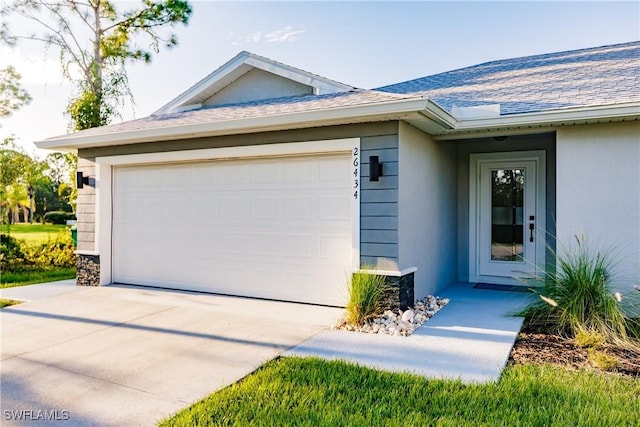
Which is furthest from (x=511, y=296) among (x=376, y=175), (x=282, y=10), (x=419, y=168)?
(x=282, y=10)

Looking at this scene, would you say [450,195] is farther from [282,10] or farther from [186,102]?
[282,10]

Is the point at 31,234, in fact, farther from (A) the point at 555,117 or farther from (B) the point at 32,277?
(A) the point at 555,117

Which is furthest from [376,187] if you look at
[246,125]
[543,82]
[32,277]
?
[32,277]

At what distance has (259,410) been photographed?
10.3 feet

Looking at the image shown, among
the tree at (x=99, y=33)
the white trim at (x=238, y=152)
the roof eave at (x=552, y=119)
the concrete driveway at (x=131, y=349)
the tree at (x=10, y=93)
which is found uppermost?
the tree at (x=99, y=33)

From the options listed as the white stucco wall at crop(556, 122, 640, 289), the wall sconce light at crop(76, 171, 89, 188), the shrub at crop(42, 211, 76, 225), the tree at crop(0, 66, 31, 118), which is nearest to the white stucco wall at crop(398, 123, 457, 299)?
the white stucco wall at crop(556, 122, 640, 289)

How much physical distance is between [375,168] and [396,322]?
192 cm

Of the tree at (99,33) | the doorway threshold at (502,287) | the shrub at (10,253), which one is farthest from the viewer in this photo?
the tree at (99,33)

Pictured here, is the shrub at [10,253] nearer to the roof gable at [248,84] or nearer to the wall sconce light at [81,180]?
the wall sconce light at [81,180]

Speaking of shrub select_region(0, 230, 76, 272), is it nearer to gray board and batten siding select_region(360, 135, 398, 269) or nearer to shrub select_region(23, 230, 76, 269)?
shrub select_region(23, 230, 76, 269)

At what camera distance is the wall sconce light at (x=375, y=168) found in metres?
5.74

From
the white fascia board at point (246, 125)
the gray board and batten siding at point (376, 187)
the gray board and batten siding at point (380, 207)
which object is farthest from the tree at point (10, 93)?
the gray board and batten siding at point (380, 207)

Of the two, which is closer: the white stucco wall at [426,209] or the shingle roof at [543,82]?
the white stucco wall at [426,209]

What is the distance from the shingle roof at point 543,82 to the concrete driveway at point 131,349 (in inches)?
163
